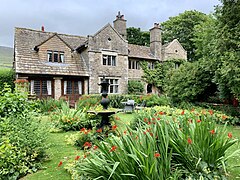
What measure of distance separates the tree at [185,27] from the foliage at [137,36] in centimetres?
485

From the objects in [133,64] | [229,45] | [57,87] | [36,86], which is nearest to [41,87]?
[36,86]

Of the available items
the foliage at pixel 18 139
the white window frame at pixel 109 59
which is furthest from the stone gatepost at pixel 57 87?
the foliage at pixel 18 139

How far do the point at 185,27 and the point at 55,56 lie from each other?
32.0 metres

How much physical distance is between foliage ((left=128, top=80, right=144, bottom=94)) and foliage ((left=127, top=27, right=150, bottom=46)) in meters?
23.6

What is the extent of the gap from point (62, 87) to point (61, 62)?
8.57ft

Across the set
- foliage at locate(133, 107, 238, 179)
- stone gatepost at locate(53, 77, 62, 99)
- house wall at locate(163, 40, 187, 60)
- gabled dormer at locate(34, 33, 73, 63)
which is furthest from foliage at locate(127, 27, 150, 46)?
foliage at locate(133, 107, 238, 179)

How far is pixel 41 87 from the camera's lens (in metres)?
20.2

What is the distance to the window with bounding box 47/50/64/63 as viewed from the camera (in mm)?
20719

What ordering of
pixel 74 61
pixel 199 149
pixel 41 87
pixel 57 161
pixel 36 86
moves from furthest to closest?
pixel 74 61 → pixel 41 87 → pixel 36 86 → pixel 57 161 → pixel 199 149

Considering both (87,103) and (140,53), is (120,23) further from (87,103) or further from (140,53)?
(87,103)

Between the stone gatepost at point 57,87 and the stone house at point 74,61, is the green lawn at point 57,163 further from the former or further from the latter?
the stone gatepost at point 57,87

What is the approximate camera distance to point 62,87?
69.7 ft

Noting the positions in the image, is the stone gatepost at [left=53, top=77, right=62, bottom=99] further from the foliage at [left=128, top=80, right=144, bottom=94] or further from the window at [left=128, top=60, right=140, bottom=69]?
the window at [left=128, top=60, right=140, bottom=69]

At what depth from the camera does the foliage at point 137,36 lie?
154ft
